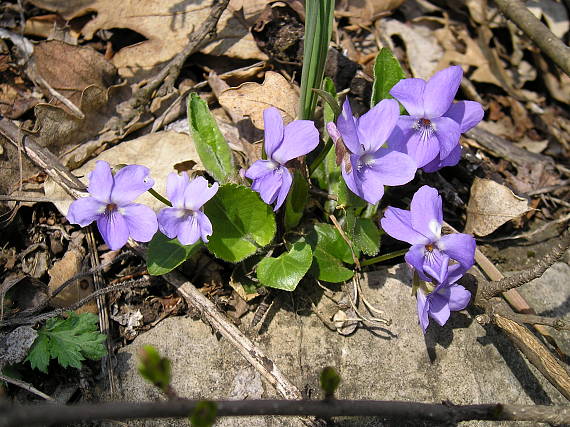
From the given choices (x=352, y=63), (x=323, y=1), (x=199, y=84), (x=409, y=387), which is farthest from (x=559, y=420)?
(x=199, y=84)

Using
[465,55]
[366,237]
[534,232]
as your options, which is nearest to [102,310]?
[366,237]

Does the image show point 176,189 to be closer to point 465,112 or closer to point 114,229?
point 114,229

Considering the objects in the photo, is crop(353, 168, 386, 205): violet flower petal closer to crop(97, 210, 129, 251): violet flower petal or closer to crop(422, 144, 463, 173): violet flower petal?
crop(422, 144, 463, 173): violet flower petal

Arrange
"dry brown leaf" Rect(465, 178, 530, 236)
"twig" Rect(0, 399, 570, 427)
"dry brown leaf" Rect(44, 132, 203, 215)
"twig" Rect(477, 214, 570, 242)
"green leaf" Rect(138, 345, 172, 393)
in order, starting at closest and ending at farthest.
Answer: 1. "twig" Rect(0, 399, 570, 427)
2. "green leaf" Rect(138, 345, 172, 393)
3. "dry brown leaf" Rect(44, 132, 203, 215)
4. "dry brown leaf" Rect(465, 178, 530, 236)
5. "twig" Rect(477, 214, 570, 242)

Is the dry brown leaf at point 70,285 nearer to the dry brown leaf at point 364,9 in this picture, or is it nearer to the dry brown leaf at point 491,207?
the dry brown leaf at point 491,207

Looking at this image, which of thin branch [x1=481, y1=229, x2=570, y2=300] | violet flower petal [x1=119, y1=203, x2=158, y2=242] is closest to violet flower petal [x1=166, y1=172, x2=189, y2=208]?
violet flower petal [x1=119, y1=203, x2=158, y2=242]

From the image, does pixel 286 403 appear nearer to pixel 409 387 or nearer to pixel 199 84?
pixel 409 387
